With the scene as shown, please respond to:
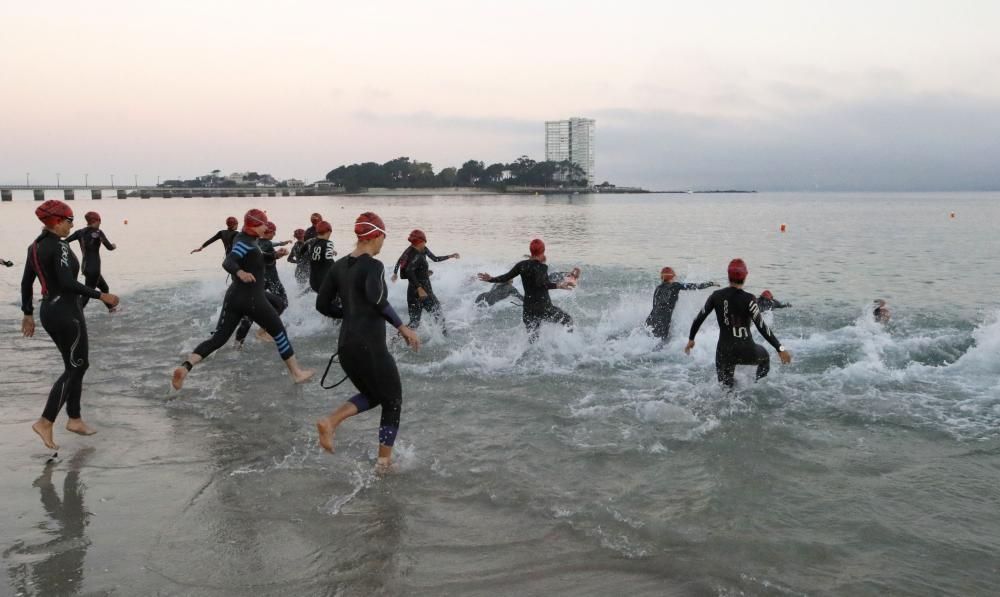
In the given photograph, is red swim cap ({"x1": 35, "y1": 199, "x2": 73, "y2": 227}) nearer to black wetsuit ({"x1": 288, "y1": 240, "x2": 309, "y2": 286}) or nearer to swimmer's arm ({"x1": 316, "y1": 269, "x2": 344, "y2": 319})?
swimmer's arm ({"x1": 316, "y1": 269, "x2": 344, "y2": 319})

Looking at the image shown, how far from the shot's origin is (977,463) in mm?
6184

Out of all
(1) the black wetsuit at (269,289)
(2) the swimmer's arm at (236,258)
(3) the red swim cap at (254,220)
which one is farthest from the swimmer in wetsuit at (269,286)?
(3) the red swim cap at (254,220)

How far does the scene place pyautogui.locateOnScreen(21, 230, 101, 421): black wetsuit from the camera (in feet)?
19.8

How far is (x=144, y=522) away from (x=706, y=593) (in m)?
3.65

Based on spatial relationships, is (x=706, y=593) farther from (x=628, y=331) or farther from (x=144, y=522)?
(x=628, y=331)

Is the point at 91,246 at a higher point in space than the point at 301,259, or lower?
higher

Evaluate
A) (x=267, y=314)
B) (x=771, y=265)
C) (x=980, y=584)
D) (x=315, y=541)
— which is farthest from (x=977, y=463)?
(x=771, y=265)

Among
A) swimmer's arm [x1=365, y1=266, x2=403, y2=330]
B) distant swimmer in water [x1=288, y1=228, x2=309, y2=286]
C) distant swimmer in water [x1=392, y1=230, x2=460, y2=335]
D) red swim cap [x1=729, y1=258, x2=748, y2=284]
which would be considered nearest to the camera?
swimmer's arm [x1=365, y1=266, x2=403, y2=330]

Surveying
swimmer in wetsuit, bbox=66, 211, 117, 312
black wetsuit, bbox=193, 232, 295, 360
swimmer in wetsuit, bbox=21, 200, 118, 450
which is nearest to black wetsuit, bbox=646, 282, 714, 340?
black wetsuit, bbox=193, 232, 295, 360

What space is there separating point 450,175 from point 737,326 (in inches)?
7431

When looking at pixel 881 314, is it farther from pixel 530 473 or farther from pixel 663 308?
pixel 530 473

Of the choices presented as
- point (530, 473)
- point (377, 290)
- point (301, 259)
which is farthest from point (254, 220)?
point (301, 259)

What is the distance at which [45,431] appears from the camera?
5965 millimetres

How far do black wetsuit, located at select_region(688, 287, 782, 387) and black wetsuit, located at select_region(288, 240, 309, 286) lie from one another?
7638mm
